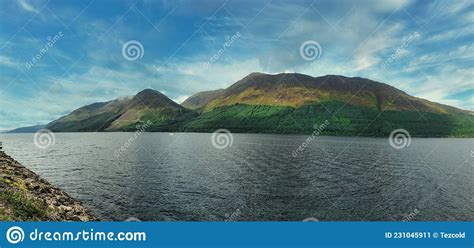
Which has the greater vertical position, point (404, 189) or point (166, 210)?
point (404, 189)

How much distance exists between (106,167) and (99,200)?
104 ft

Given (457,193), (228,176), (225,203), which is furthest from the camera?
(228,176)

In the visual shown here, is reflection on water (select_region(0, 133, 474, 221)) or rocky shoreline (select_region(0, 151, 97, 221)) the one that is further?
reflection on water (select_region(0, 133, 474, 221))

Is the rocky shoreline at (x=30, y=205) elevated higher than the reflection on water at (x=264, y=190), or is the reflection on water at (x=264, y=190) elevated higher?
the reflection on water at (x=264, y=190)

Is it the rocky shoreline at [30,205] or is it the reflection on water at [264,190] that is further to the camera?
the reflection on water at [264,190]

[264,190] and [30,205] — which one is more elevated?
[264,190]

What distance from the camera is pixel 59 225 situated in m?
15.9

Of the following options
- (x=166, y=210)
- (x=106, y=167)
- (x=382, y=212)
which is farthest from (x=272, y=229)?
(x=106, y=167)

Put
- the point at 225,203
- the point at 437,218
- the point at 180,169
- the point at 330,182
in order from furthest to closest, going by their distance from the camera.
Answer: the point at 180,169
the point at 330,182
the point at 225,203
the point at 437,218

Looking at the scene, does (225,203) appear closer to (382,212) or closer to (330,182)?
(382,212)

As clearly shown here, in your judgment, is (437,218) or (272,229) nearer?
(272,229)

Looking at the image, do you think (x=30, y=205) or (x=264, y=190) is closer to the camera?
(x=30, y=205)

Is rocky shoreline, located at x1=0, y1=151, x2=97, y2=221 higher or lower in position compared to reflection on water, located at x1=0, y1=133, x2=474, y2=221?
lower

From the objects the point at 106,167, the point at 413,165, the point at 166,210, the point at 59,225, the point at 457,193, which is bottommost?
the point at 59,225
